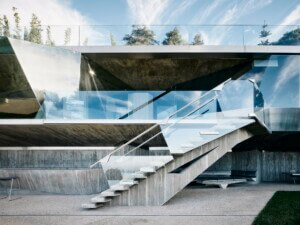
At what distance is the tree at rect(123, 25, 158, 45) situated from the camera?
12.9 metres

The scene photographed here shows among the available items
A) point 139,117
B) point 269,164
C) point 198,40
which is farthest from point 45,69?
point 269,164

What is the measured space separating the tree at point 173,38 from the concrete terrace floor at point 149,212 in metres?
6.28

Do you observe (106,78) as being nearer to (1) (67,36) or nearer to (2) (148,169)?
(1) (67,36)

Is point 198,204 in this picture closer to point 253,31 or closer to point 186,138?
point 186,138

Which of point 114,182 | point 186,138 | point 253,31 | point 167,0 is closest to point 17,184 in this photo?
point 114,182

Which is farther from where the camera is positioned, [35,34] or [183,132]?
[35,34]

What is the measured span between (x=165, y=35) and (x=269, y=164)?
799cm

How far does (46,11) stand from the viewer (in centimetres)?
1925

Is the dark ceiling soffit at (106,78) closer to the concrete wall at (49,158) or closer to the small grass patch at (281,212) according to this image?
the concrete wall at (49,158)

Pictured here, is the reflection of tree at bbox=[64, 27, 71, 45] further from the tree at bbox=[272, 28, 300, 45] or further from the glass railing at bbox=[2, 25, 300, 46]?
the tree at bbox=[272, 28, 300, 45]

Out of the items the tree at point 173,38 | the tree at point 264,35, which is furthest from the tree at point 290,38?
the tree at point 173,38

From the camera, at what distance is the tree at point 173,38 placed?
12.9 metres

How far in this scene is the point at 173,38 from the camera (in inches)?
522

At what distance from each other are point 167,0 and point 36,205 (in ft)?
69.5
